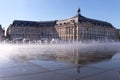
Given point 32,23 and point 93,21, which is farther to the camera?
point 32,23

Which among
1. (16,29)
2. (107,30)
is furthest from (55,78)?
(107,30)

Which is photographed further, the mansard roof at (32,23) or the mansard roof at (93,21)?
the mansard roof at (32,23)

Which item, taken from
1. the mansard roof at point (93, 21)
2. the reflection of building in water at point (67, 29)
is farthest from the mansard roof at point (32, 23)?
the mansard roof at point (93, 21)

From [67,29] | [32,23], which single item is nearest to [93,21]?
[67,29]

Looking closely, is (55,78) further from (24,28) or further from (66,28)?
(24,28)

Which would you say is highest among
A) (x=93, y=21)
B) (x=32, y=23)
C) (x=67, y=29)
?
(x=93, y=21)

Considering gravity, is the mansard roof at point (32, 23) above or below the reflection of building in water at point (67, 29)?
above

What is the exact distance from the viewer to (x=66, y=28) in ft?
349

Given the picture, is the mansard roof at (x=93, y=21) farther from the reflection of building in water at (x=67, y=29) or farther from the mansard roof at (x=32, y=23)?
the mansard roof at (x=32, y=23)

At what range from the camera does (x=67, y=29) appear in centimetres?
10606

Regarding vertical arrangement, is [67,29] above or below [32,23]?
below

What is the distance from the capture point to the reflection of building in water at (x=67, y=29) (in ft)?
331

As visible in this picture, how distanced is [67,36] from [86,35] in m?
12.0

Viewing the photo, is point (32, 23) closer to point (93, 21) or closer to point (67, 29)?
point (67, 29)
